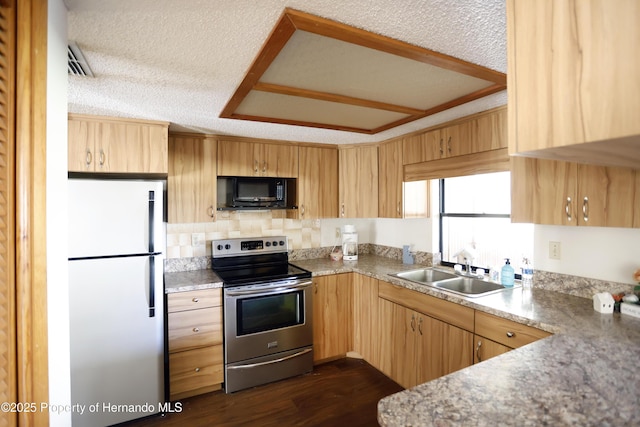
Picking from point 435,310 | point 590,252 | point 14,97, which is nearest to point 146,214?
point 14,97

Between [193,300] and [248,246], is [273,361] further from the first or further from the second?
[248,246]

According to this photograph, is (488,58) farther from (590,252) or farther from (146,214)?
(146,214)

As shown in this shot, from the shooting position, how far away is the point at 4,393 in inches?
31.4

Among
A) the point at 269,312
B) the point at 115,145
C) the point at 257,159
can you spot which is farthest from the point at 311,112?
the point at 269,312

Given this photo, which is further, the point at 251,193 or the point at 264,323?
the point at 251,193

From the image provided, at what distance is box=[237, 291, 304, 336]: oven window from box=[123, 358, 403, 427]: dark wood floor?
49 cm

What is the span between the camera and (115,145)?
7.57ft

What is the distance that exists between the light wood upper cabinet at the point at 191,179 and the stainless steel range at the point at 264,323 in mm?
391

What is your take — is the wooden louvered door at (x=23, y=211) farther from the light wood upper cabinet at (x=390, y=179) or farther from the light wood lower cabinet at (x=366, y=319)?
the light wood upper cabinet at (x=390, y=179)

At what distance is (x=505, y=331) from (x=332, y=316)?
5.17 ft

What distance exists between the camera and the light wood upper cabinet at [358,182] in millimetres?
3260

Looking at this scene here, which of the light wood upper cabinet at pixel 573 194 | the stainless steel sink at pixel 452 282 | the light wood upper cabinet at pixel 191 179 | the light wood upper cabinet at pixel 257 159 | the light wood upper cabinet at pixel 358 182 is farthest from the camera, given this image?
the light wood upper cabinet at pixel 358 182

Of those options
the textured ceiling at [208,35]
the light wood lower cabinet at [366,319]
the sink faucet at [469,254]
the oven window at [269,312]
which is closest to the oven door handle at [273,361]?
the oven window at [269,312]

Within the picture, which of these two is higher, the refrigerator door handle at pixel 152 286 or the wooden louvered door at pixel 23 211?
the wooden louvered door at pixel 23 211
